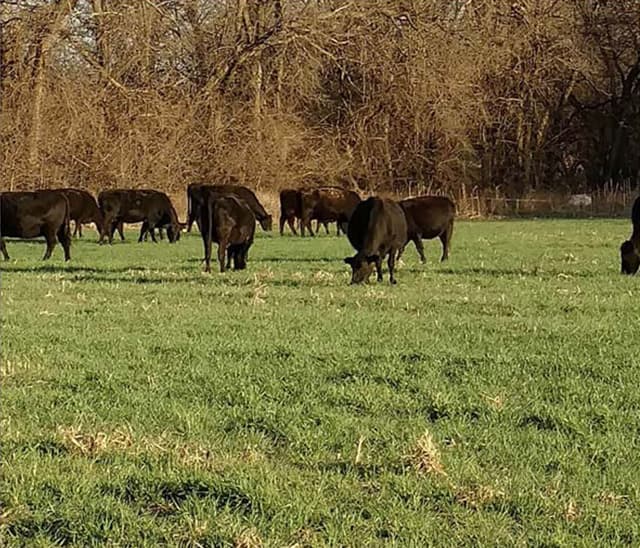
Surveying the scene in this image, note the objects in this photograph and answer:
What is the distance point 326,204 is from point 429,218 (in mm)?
10974

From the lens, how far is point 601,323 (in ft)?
33.0

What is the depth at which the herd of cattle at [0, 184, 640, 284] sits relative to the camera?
1511cm

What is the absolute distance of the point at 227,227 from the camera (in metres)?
17.3

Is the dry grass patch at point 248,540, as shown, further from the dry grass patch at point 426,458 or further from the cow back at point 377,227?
the cow back at point 377,227

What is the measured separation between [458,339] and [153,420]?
360 cm

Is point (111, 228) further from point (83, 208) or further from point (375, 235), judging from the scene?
point (375, 235)

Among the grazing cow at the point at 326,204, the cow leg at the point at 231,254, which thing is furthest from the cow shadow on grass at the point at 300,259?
the grazing cow at the point at 326,204

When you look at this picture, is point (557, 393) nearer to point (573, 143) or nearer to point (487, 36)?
point (487, 36)

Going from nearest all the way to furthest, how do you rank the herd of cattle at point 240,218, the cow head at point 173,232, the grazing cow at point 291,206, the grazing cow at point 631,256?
the herd of cattle at point 240,218 < the grazing cow at point 631,256 < the cow head at point 173,232 < the grazing cow at point 291,206

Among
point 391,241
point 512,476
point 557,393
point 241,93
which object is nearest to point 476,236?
point 391,241

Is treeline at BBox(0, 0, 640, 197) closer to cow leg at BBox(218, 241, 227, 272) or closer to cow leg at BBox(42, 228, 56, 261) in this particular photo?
cow leg at BBox(42, 228, 56, 261)

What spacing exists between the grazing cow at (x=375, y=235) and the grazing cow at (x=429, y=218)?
134 inches

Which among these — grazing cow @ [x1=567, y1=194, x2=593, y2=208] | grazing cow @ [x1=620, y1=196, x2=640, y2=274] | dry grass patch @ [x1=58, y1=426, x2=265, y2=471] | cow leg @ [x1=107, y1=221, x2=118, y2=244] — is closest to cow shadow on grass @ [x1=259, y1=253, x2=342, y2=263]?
grazing cow @ [x1=620, y1=196, x2=640, y2=274]

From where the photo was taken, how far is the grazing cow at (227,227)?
17.3 metres
